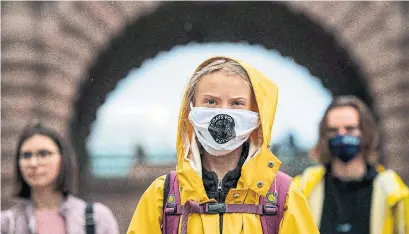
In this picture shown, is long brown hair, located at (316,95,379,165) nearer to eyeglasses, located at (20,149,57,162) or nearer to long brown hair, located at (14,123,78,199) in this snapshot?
long brown hair, located at (14,123,78,199)

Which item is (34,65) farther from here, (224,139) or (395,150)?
(224,139)

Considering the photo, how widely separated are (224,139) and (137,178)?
10.7 metres

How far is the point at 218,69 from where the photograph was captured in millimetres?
3205

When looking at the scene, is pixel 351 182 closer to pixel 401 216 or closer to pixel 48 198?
pixel 401 216

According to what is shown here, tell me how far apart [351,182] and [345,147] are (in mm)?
172

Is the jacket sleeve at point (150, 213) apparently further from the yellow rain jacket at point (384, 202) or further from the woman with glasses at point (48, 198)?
the yellow rain jacket at point (384, 202)

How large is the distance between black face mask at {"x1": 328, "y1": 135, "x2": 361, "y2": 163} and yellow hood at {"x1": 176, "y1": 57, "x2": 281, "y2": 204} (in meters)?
1.22

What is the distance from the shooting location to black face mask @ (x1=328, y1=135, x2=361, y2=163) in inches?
173

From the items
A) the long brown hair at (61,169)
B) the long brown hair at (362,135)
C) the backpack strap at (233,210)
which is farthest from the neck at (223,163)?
the long brown hair at (362,135)

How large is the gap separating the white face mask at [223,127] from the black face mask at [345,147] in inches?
51.1

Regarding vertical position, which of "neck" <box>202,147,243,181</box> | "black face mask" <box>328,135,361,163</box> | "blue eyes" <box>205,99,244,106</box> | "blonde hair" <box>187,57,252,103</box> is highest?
"blonde hair" <box>187,57,252,103</box>

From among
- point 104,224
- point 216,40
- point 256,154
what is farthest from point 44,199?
point 216,40

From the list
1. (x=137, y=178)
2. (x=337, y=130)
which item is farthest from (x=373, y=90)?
(x=337, y=130)

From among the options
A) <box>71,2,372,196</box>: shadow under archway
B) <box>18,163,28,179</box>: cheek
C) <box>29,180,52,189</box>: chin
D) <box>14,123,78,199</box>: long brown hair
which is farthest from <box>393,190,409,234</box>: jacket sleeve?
<box>71,2,372,196</box>: shadow under archway
